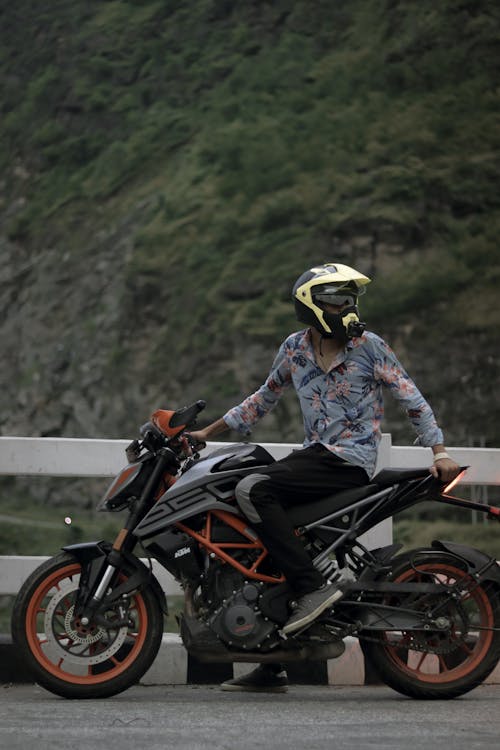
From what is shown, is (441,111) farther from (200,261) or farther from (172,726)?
(172,726)

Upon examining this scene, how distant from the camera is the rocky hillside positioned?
2297 centimetres

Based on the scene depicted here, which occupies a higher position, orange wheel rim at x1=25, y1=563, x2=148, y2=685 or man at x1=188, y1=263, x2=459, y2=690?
man at x1=188, y1=263, x2=459, y2=690

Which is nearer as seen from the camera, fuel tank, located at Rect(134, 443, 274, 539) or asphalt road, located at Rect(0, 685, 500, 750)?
asphalt road, located at Rect(0, 685, 500, 750)

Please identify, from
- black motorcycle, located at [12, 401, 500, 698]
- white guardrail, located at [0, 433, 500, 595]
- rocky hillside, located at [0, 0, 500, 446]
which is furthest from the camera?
rocky hillside, located at [0, 0, 500, 446]

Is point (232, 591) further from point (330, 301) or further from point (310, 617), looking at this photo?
point (330, 301)

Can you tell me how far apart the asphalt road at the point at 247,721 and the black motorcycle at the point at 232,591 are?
188 millimetres

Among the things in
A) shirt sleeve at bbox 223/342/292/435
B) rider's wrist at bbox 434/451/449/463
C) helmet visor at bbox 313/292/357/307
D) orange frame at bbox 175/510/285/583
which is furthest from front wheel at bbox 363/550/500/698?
helmet visor at bbox 313/292/357/307

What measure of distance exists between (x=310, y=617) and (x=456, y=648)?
74 centimetres

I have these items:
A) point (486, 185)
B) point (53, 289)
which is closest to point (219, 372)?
point (53, 289)

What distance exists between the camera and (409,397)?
655cm

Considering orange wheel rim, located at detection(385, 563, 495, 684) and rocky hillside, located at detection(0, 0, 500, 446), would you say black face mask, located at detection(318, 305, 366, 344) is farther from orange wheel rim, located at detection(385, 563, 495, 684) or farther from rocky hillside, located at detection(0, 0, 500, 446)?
rocky hillside, located at detection(0, 0, 500, 446)

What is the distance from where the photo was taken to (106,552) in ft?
21.3

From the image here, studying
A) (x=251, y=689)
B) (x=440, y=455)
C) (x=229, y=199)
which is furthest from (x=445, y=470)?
(x=229, y=199)

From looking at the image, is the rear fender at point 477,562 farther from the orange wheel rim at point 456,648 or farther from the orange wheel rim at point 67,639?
the orange wheel rim at point 67,639
